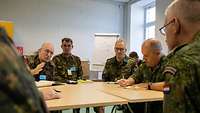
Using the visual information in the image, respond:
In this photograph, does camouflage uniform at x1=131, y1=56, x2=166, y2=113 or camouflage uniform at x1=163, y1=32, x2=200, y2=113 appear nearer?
camouflage uniform at x1=163, y1=32, x2=200, y2=113

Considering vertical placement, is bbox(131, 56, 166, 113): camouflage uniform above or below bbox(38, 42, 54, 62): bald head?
below

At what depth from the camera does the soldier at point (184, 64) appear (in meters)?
0.92

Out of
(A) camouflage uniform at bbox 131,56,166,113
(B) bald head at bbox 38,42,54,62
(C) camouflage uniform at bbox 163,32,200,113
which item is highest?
(B) bald head at bbox 38,42,54,62

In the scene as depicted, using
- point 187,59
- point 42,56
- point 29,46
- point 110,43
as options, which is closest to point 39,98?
point 187,59

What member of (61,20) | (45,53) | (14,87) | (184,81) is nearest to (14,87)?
(14,87)

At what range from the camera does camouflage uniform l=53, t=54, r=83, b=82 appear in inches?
179

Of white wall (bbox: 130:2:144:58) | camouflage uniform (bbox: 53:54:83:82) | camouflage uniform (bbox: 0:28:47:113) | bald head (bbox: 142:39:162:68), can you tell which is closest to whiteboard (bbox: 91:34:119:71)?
white wall (bbox: 130:2:144:58)

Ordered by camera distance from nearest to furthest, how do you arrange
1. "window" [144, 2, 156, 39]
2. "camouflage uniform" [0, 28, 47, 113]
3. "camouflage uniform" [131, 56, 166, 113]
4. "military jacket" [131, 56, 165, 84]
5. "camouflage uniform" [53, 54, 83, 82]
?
"camouflage uniform" [0, 28, 47, 113] < "camouflage uniform" [131, 56, 166, 113] < "military jacket" [131, 56, 165, 84] < "camouflage uniform" [53, 54, 83, 82] < "window" [144, 2, 156, 39]

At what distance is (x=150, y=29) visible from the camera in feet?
26.7

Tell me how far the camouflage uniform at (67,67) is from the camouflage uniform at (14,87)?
13.6ft

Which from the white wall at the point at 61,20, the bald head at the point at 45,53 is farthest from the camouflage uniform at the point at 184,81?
the white wall at the point at 61,20

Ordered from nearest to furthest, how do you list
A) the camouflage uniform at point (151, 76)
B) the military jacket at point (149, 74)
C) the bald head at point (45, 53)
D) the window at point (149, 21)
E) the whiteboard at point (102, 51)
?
the camouflage uniform at point (151, 76) < the military jacket at point (149, 74) < the bald head at point (45, 53) < the whiteboard at point (102, 51) < the window at point (149, 21)

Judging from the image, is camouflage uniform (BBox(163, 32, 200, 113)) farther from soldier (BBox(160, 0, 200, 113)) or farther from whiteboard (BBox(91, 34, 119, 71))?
whiteboard (BBox(91, 34, 119, 71))

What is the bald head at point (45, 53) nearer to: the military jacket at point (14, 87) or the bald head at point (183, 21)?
the bald head at point (183, 21)
